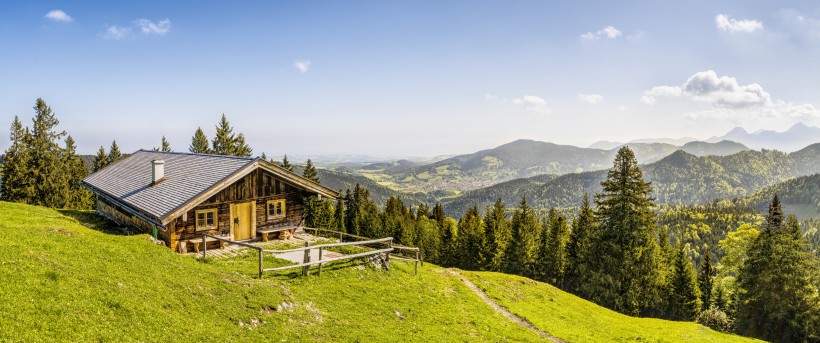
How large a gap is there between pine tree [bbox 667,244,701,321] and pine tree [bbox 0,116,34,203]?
102896 mm

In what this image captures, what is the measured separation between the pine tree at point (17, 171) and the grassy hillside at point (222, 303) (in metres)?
42.1

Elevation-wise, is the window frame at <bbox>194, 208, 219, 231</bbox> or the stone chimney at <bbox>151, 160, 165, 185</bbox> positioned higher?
the stone chimney at <bbox>151, 160, 165, 185</bbox>

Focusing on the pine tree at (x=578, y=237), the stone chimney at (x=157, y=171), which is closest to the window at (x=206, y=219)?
the stone chimney at (x=157, y=171)

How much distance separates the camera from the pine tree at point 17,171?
200 ft

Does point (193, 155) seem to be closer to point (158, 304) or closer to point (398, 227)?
point (158, 304)

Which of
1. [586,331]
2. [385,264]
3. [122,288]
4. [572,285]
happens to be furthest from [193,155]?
[572,285]

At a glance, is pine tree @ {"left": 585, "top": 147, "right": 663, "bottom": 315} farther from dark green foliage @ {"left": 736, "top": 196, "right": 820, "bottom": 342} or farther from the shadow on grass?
the shadow on grass

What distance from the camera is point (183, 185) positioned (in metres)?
30.8

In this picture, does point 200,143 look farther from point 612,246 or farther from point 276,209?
point 612,246

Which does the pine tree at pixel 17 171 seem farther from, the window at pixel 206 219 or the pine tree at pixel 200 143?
the window at pixel 206 219

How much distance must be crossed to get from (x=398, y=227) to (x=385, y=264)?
59.9 meters

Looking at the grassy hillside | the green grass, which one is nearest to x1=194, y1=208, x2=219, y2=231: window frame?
the grassy hillside

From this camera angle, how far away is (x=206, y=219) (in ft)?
96.9

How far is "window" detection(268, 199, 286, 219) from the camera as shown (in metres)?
33.4
